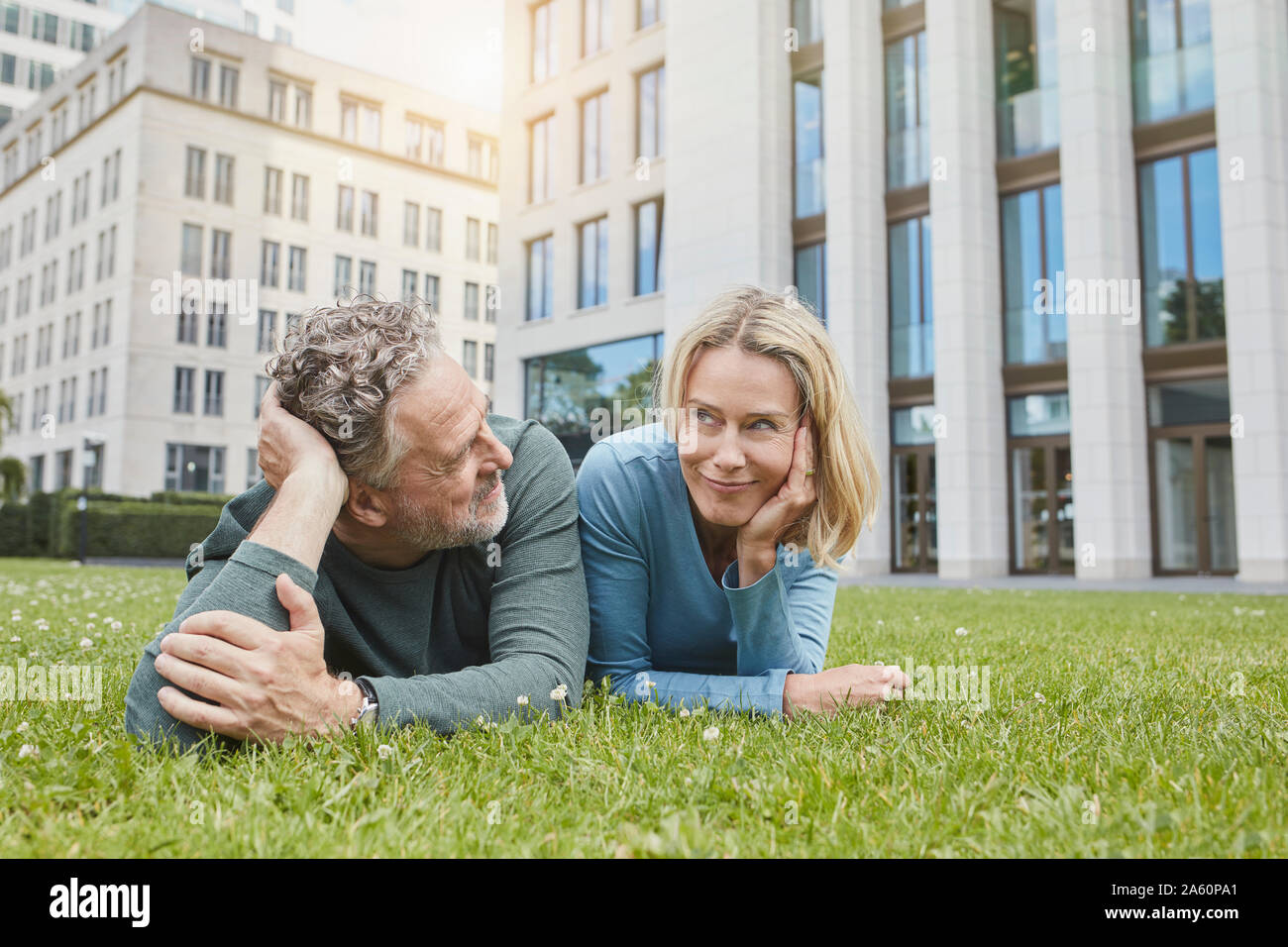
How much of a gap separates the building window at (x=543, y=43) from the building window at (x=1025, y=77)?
45.1ft

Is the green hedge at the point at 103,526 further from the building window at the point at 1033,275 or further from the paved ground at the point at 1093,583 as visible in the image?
the building window at the point at 1033,275

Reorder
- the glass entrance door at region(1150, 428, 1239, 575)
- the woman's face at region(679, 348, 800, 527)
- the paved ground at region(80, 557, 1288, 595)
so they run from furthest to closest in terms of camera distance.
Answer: the glass entrance door at region(1150, 428, 1239, 575), the paved ground at region(80, 557, 1288, 595), the woman's face at region(679, 348, 800, 527)

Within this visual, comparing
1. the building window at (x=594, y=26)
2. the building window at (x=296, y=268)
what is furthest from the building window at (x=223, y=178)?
the building window at (x=594, y=26)

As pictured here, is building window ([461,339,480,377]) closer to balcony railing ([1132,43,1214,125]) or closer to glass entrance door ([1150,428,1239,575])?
balcony railing ([1132,43,1214,125])

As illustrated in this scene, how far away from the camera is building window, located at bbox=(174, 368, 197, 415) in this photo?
45625mm

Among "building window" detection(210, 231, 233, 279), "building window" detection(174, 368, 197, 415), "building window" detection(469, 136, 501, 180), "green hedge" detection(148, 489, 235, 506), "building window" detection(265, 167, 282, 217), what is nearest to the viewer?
"green hedge" detection(148, 489, 235, 506)

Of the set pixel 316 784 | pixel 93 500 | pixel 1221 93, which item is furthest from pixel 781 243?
pixel 316 784

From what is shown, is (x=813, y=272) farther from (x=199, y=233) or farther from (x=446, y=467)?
(x=199, y=233)

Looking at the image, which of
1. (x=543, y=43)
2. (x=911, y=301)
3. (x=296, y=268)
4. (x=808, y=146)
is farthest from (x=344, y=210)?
(x=911, y=301)

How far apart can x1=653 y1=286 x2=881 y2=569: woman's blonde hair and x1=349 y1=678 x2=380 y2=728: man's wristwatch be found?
1.34 metres

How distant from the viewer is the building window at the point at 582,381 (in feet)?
87.5

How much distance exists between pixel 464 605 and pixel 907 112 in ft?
71.0

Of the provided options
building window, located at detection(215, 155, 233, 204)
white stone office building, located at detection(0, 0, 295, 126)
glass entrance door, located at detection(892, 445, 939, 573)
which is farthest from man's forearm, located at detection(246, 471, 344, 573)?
white stone office building, located at detection(0, 0, 295, 126)
